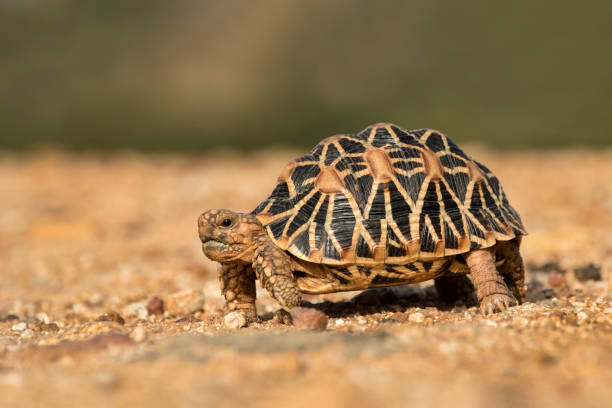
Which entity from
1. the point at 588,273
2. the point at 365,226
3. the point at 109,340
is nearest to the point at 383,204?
the point at 365,226

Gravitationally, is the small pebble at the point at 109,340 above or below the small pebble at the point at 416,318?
above

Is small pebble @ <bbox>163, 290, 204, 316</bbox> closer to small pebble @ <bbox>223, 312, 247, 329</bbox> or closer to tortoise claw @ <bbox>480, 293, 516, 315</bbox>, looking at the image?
small pebble @ <bbox>223, 312, 247, 329</bbox>

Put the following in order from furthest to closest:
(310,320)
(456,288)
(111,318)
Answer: (456,288) → (111,318) → (310,320)

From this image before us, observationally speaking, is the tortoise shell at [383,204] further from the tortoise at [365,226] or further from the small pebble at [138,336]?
the small pebble at [138,336]

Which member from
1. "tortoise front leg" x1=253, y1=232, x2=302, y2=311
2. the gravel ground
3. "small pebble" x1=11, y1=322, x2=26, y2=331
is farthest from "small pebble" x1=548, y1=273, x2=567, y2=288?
"small pebble" x1=11, y1=322, x2=26, y2=331

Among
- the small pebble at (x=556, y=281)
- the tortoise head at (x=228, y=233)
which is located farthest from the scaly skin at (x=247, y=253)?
the small pebble at (x=556, y=281)

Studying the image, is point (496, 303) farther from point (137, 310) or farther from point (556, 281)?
point (137, 310)
